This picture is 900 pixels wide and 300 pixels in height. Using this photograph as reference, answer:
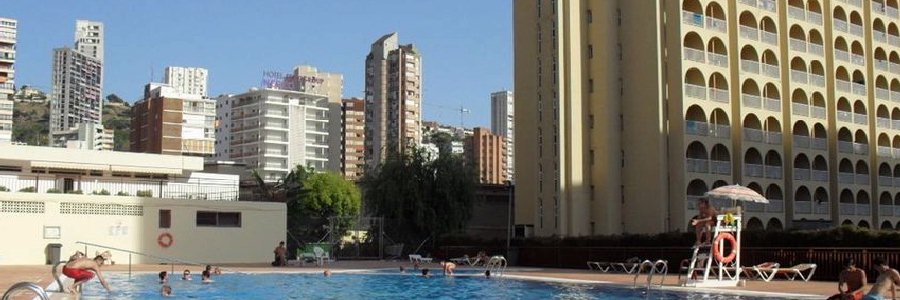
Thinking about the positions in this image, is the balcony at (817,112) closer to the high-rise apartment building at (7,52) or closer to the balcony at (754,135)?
the balcony at (754,135)

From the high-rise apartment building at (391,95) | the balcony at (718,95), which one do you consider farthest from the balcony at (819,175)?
the high-rise apartment building at (391,95)

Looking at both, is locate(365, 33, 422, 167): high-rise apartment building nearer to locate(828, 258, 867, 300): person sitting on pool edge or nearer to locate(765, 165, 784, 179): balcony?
locate(765, 165, 784, 179): balcony

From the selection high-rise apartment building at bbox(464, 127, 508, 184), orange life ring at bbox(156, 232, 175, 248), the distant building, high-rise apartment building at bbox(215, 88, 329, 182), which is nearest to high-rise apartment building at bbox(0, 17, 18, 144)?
the distant building

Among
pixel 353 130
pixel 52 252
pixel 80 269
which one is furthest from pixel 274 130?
pixel 80 269

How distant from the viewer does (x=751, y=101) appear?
201 ft

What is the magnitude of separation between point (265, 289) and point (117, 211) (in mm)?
19641

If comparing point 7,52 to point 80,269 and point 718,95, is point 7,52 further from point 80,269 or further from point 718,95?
point 80,269

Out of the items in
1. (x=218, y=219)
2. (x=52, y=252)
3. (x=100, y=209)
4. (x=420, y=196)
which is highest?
(x=420, y=196)

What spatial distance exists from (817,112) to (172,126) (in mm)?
126756

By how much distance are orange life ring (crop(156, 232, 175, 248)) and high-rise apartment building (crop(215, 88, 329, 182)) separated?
133 m

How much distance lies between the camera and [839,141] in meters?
66.9

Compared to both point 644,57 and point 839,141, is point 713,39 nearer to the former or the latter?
point 644,57

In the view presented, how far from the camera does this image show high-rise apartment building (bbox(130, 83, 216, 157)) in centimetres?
16962

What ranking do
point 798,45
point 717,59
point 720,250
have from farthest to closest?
point 798,45, point 717,59, point 720,250
